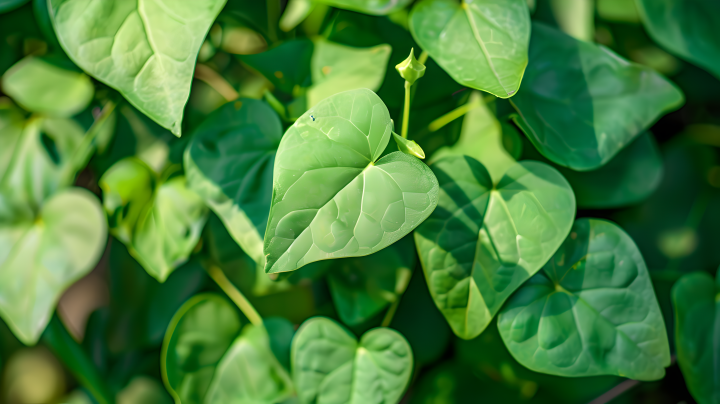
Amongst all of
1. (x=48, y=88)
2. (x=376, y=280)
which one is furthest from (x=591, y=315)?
(x=48, y=88)

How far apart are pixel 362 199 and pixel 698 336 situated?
21.9 inches

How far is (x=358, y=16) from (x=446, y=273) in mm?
367

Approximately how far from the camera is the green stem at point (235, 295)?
1.98ft

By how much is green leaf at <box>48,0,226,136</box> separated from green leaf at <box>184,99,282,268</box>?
0.33 ft

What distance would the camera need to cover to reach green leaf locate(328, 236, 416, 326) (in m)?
0.55

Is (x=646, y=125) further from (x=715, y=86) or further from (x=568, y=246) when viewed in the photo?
(x=715, y=86)

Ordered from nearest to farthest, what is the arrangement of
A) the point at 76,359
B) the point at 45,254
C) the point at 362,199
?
the point at 362,199 → the point at 45,254 → the point at 76,359

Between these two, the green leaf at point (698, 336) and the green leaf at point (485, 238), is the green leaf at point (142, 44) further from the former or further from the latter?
the green leaf at point (698, 336)

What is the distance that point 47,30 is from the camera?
606 mm

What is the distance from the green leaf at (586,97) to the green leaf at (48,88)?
0.65 meters

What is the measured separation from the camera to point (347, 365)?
512 millimetres

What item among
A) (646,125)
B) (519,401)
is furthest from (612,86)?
(519,401)

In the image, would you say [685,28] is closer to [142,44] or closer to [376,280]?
[376,280]

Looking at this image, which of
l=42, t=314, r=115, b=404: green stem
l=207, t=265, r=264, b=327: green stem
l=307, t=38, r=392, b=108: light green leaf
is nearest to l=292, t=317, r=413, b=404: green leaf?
l=207, t=265, r=264, b=327: green stem
